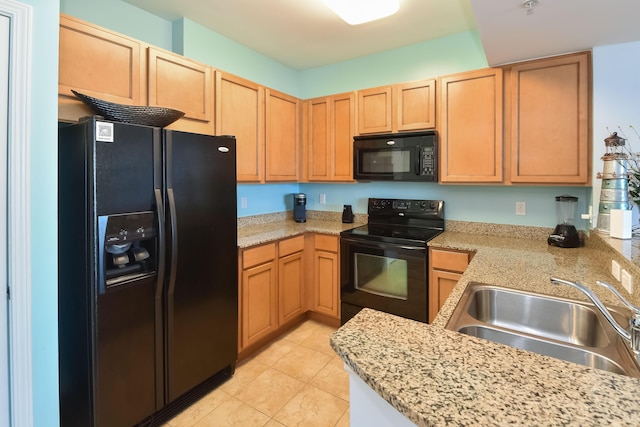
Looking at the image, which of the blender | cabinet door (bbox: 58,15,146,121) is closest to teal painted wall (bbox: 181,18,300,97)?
cabinet door (bbox: 58,15,146,121)

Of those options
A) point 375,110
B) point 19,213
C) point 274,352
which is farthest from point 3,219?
point 375,110

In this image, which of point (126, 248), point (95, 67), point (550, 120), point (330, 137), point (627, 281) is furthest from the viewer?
point (330, 137)

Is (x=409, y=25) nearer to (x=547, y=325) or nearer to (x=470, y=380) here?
(x=547, y=325)

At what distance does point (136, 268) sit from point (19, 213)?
0.52 m

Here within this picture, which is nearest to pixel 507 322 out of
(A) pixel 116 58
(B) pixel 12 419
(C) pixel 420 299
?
(C) pixel 420 299

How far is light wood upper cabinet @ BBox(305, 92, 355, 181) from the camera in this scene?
3023 mm

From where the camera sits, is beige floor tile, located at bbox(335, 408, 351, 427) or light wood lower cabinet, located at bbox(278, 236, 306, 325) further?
light wood lower cabinet, located at bbox(278, 236, 306, 325)

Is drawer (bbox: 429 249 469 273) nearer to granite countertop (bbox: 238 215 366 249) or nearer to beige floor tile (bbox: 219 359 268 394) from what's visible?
granite countertop (bbox: 238 215 366 249)

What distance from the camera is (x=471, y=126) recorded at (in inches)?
95.3

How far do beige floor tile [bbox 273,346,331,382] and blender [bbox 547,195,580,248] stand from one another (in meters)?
1.84

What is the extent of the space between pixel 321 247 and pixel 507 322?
5.68ft

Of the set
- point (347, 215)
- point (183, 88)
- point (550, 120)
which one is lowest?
point (347, 215)

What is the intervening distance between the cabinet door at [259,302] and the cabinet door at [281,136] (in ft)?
2.92

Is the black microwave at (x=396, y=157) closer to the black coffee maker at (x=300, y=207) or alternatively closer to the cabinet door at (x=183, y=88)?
the black coffee maker at (x=300, y=207)
